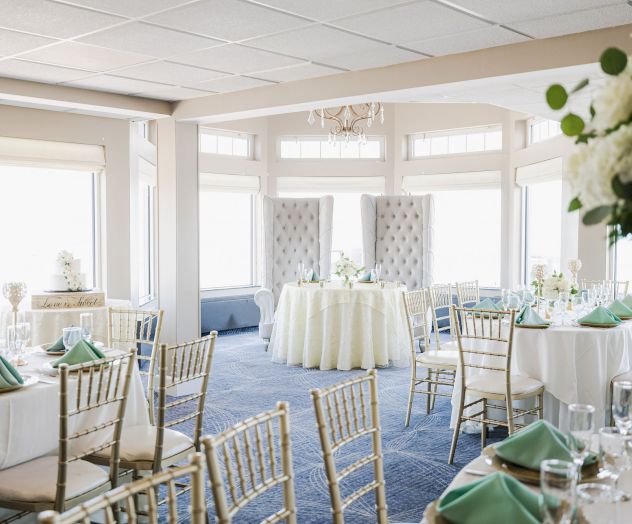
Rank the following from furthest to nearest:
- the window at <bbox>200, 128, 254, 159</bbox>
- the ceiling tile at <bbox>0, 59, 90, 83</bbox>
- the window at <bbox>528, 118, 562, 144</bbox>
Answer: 1. the window at <bbox>200, 128, 254, 159</bbox>
2. the window at <bbox>528, 118, 562, 144</bbox>
3. the ceiling tile at <bbox>0, 59, 90, 83</bbox>

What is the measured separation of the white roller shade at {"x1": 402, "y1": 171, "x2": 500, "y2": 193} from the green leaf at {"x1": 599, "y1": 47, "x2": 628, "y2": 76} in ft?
28.5

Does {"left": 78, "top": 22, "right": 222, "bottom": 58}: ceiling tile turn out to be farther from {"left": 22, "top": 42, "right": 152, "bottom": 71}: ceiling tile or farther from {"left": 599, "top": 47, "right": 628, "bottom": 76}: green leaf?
{"left": 599, "top": 47, "right": 628, "bottom": 76}: green leaf

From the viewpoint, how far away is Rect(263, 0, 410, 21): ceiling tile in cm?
377

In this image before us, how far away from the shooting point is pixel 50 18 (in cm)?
405

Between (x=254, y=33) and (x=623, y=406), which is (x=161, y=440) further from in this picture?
(x=254, y=33)

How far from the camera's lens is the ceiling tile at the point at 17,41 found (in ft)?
14.5

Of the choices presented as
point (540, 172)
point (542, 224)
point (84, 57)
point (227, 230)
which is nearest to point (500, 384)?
point (84, 57)

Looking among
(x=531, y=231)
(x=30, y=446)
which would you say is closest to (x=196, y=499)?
(x=30, y=446)

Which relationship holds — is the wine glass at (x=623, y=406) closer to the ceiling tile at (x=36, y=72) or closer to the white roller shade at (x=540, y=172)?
the ceiling tile at (x=36, y=72)

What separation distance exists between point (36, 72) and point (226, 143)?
494 centimetres

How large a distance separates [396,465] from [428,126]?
22.3 ft

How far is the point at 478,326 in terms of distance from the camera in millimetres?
5117

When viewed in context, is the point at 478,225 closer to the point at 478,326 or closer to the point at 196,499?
the point at 478,326

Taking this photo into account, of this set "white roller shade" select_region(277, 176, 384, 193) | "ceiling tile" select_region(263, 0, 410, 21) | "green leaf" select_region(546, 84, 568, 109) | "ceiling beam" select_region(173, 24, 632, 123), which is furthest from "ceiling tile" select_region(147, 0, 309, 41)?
"white roller shade" select_region(277, 176, 384, 193)
